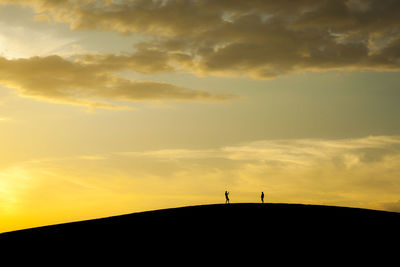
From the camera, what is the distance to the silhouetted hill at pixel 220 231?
3697cm

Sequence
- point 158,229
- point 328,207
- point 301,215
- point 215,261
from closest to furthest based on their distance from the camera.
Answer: point 215,261, point 158,229, point 301,215, point 328,207

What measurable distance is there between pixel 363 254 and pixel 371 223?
8.80 metres

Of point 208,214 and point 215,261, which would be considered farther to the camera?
point 208,214

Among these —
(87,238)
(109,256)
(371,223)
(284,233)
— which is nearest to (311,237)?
(284,233)

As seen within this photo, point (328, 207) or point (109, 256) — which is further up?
point (328, 207)

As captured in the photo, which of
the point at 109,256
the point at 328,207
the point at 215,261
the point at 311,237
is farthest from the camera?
the point at 328,207

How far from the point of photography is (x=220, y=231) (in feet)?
131

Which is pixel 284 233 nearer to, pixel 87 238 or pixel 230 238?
pixel 230 238

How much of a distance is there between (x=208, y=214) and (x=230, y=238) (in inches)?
301

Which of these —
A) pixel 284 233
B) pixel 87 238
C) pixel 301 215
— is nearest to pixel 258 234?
pixel 284 233

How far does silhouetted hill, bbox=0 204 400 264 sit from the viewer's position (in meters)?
37.0

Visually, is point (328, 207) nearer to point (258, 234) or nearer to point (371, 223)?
point (371, 223)

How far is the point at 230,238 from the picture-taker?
125 ft

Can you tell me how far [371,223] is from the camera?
43312 mm
